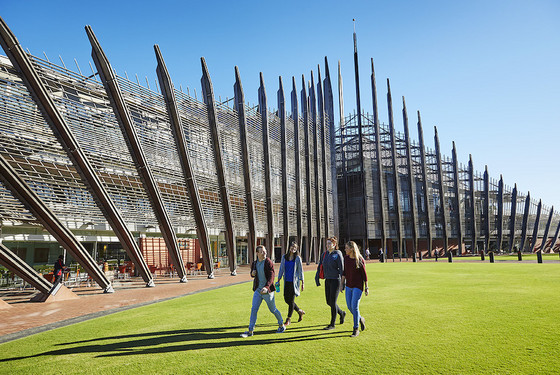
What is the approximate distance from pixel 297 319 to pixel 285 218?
23509 millimetres

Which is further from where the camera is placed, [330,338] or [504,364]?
[330,338]

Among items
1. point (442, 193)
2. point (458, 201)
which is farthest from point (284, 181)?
point (458, 201)

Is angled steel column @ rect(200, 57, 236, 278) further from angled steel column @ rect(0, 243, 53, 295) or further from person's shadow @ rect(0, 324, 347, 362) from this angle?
person's shadow @ rect(0, 324, 347, 362)

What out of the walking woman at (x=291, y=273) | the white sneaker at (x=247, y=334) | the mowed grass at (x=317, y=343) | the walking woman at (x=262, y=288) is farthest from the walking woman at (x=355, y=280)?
the white sneaker at (x=247, y=334)

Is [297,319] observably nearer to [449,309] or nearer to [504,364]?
[449,309]

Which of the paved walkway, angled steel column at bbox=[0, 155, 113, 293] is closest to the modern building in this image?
angled steel column at bbox=[0, 155, 113, 293]

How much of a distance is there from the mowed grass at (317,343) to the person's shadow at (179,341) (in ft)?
0.06

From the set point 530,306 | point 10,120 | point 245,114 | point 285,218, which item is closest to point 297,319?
point 530,306

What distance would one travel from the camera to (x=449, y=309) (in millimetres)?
8344

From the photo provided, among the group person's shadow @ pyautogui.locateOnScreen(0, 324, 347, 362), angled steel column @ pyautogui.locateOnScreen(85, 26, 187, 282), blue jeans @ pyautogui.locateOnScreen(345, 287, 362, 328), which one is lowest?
person's shadow @ pyautogui.locateOnScreen(0, 324, 347, 362)

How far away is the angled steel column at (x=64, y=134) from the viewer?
13.0 meters

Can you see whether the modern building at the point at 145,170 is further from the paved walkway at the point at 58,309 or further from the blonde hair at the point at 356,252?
the blonde hair at the point at 356,252

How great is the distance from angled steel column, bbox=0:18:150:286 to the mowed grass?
7177mm

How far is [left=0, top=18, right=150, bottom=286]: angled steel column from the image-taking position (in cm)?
1305
